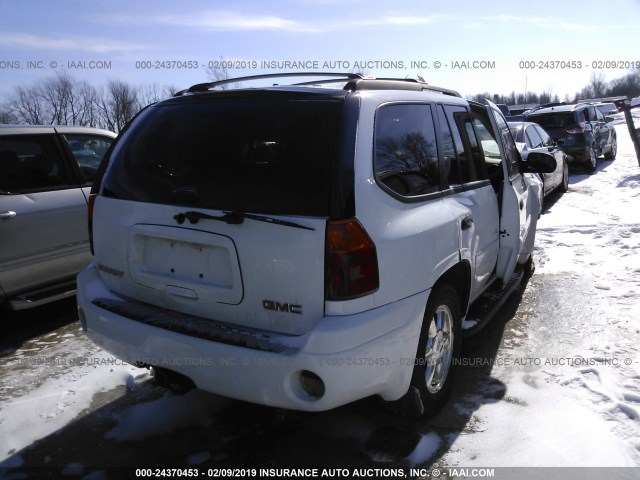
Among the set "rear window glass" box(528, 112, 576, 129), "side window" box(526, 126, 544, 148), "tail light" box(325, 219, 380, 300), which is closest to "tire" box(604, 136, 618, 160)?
"rear window glass" box(528, 112, 576, 129)

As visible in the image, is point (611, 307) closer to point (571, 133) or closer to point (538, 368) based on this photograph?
point (538, 368)

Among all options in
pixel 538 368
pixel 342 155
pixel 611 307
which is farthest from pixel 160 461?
pixel 611 307

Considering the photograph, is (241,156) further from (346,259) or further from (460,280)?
(460,280)

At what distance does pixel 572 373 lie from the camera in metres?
3.47

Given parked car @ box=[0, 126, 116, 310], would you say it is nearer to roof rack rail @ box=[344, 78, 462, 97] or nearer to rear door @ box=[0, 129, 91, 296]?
rear door @ box=[0, 129, 91, 296]

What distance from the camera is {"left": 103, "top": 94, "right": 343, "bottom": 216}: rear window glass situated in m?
2.36

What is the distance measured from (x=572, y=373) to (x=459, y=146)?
1708 mm

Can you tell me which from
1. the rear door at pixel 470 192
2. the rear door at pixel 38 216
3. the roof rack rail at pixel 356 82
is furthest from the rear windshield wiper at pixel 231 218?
the rear door at pixel 38 216

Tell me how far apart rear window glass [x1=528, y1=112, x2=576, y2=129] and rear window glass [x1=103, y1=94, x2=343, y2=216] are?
12.3m

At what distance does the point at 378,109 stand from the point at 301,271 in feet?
3.16

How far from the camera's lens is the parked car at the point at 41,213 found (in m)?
4.23

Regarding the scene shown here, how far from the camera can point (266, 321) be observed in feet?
7.85

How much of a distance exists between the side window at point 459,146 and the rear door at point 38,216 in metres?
3.35

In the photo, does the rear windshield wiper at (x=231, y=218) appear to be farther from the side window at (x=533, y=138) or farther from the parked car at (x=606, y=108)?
the parked car at (x=606, y=108)
